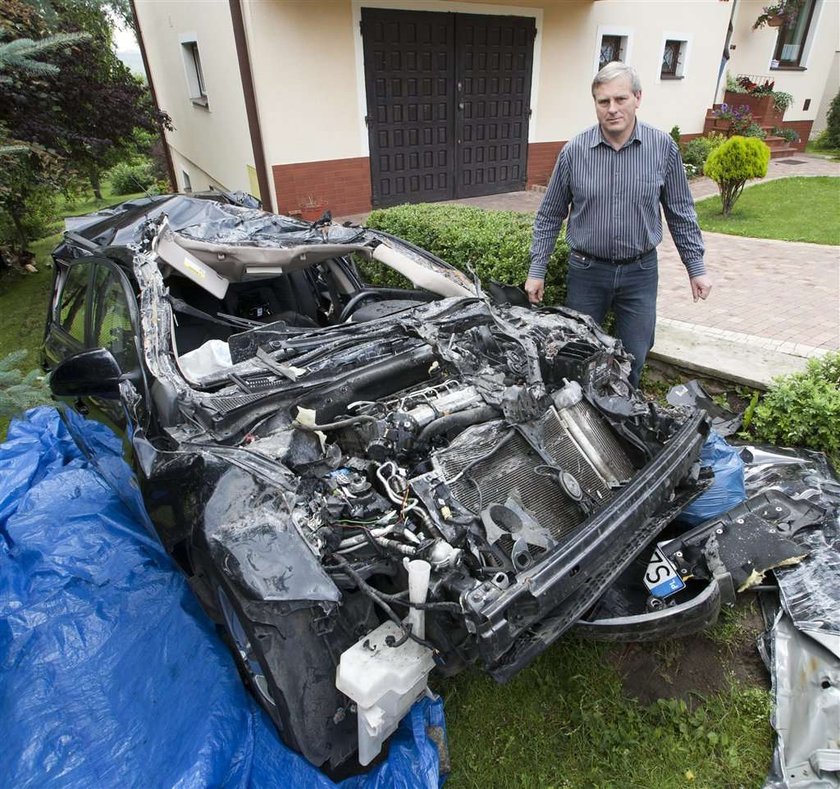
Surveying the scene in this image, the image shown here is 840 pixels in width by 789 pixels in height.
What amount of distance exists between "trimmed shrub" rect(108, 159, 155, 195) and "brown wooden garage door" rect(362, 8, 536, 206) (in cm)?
1195

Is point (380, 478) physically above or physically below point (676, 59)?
below

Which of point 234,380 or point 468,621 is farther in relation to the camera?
point 234,380

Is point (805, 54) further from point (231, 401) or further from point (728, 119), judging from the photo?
point (231, 401)

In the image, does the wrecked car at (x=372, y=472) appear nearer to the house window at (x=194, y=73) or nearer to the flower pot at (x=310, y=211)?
the flower pot at (x=310, y=211)

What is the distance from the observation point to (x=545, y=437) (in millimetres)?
2479

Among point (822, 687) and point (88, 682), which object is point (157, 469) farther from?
point (822, 687)

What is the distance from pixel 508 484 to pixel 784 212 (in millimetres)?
9472

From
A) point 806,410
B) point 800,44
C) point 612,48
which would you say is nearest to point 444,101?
point 612,48

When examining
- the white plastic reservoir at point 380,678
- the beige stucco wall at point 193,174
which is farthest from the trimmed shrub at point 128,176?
the white plastic reservoir at point 380,678

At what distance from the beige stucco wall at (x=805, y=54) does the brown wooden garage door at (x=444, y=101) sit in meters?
7.75

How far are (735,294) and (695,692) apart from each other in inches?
179

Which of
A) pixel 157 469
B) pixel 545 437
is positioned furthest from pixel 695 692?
pixel 157 469

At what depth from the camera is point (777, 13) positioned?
13.3 m

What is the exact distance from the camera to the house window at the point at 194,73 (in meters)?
10.8
